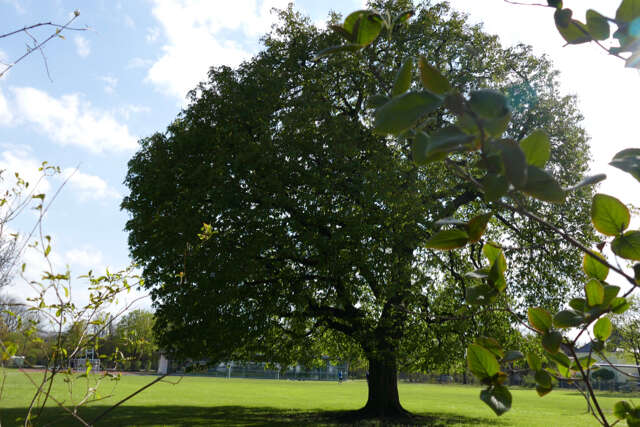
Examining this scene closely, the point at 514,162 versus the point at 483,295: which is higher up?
the point at 514,162

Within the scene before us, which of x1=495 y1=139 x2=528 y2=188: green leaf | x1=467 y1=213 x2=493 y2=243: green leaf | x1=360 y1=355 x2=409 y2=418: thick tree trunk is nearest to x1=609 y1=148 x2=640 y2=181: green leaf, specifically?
x1=467 y1=213 x2=493 y2=243: green leaf

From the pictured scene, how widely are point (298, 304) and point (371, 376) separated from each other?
Answer: 506 cm

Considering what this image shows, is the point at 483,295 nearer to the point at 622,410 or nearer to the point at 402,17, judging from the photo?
the point at 622,410

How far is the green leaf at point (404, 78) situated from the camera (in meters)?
0.64

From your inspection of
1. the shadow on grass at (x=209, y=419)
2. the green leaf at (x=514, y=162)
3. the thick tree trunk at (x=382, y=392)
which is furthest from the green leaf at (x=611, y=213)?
the thick tree trunk at (x=382, y=392)

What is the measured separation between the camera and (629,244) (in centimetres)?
82

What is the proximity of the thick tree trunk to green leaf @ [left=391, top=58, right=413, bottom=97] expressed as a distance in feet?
49.3

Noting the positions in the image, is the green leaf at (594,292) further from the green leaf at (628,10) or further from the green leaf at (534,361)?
the green leaf at (628,10)

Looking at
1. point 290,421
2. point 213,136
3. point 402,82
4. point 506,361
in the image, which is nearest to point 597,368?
point 506,361

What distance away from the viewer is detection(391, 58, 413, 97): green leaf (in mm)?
638

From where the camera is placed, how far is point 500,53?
14.2 m

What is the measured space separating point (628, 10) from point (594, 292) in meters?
0.53

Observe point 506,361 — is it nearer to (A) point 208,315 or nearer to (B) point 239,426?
(A) point 208,315

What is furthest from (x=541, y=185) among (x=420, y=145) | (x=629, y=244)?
(x=629, y=244)
